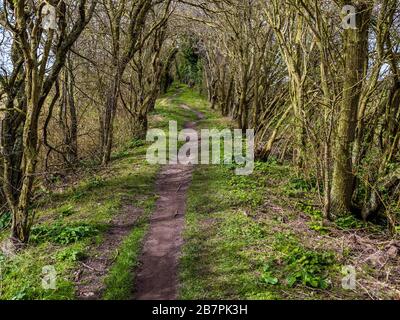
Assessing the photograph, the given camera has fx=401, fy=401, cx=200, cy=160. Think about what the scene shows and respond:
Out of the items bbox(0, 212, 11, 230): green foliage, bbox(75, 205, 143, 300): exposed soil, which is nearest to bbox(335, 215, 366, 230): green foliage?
bbox(75, 205, 143, 300): exposed soil

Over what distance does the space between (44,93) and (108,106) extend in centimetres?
572

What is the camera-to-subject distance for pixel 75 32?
1025cm

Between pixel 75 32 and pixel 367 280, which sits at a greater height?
pixel 75 32

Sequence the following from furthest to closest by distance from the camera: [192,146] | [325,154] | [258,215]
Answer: [192,146]
[258,215]
[325,154]

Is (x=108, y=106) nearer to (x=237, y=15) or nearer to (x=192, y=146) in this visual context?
(x=192, y=146)

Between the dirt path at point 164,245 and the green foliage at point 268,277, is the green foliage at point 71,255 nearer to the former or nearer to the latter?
the dirt path at point 164,245

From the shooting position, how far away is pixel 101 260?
7758mm

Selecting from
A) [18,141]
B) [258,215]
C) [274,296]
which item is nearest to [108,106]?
[18,141]

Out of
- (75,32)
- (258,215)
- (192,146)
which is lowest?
(258,215)

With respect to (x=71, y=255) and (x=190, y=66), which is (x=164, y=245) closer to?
(x=71, y=255)

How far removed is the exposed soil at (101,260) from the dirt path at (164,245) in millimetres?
569

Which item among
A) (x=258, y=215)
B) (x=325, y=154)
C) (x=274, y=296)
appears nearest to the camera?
(x=274, y=296)

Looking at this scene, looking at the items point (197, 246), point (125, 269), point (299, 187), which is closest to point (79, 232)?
point (125, 269)

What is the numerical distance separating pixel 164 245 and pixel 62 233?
2268 mm
